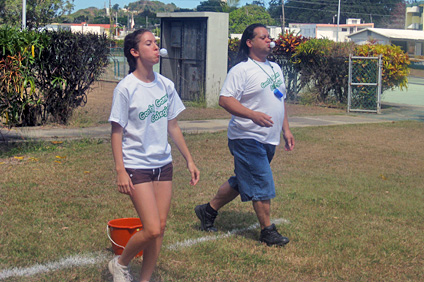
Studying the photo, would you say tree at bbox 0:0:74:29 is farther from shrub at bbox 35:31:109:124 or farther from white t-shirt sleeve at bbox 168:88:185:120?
white t-shirt sleeve at bbox 168:88:185:120

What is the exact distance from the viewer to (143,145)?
3.76 meters

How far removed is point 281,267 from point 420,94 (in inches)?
908

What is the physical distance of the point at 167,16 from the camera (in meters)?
17.2

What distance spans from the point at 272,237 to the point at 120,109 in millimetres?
1992

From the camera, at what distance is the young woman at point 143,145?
145 inches

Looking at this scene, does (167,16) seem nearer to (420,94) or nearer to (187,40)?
(187,40)

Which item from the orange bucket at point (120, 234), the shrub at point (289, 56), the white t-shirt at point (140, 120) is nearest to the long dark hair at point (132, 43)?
the white t-shirt at point (140, 120)

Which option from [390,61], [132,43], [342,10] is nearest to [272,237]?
[132,43]

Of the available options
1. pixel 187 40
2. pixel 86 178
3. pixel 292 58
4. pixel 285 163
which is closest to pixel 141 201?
pixel 86 178

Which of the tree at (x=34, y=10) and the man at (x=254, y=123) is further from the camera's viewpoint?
the tree at (x=34, y=10)

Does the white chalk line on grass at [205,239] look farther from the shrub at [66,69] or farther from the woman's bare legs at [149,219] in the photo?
the shrub at [66,69]

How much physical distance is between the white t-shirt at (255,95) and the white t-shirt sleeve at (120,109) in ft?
4.60

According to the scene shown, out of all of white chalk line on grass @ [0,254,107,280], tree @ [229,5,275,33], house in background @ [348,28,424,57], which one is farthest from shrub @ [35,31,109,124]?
tree @ [229,5,275,33]

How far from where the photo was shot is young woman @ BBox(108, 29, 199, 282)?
3.69 metres
